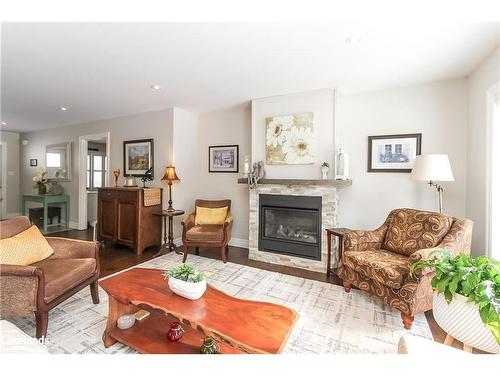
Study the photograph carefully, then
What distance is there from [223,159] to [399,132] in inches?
104

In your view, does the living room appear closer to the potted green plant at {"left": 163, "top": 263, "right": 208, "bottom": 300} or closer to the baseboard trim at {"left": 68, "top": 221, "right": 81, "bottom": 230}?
the potted green plant at {"left": 163, "top": 263, "right": 208, "bottom": 300}

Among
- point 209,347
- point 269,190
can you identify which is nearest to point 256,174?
point 269,190

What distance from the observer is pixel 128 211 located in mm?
3689

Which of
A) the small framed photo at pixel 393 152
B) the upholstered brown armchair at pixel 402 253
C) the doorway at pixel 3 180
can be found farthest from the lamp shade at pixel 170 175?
the doorway at pixel 3 180

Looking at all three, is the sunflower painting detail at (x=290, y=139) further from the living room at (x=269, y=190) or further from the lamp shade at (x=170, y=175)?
the lamp shade at (x=170, y=175)

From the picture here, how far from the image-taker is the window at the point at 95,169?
5629 mm

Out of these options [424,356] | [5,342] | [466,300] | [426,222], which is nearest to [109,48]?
[5,342]

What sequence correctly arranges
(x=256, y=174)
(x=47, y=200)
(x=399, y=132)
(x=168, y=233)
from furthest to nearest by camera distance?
(x=47, y=200)
(x=168, y=233)
(x=256, y=174)
(x=399, y=132)

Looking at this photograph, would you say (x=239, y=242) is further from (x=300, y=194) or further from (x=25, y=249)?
(x=25, y=249)

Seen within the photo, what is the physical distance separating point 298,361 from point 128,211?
3.53 meters

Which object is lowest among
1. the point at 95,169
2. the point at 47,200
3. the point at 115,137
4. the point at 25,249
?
the point at 25,249

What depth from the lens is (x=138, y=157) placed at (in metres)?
4.25

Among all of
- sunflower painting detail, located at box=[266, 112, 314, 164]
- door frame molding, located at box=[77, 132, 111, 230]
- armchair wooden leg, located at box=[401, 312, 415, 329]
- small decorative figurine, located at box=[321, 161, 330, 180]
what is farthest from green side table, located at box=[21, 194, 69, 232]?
armchair wooden leg, located at box=[401, 312, 415, 329]

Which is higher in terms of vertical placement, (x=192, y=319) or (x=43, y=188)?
(x=43, y=188)
